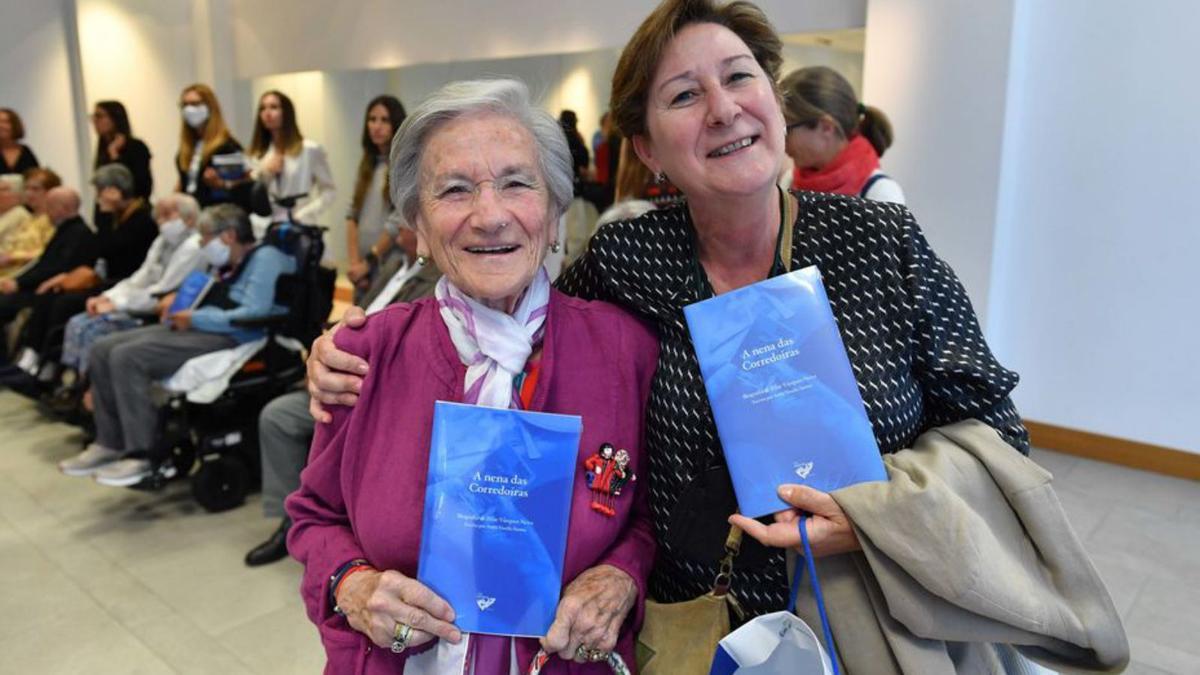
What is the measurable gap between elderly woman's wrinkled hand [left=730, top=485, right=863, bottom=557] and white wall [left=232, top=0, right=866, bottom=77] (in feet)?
16.2

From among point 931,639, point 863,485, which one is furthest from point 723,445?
point 931,639

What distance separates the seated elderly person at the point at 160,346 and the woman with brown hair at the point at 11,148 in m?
3.98

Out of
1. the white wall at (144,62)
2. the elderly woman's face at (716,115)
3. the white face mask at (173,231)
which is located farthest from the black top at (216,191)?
the white wall at (144,62)

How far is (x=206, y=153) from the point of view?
5777 mm

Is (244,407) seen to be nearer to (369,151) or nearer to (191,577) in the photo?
(191,577)

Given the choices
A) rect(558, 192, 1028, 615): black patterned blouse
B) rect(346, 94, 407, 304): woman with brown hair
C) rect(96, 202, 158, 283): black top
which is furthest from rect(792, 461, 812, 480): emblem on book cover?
rect(96, 202, 158, 283): black top

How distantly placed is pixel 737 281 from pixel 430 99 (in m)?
0.56

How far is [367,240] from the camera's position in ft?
17.6

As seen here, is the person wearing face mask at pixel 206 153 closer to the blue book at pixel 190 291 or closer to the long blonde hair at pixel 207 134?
the long blonde hair at pixel 207 134

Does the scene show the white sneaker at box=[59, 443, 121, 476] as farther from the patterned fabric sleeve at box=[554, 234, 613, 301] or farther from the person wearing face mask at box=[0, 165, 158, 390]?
the patterned fabric sleeve at box=[554, 234, 613, 301]

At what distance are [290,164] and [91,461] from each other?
2304mm

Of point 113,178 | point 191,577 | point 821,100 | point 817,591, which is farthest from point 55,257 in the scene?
point 817,591

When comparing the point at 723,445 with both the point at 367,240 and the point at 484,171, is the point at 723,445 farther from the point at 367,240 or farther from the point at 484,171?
the point at 367,240

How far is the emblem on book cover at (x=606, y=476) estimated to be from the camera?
1252mm
